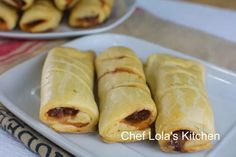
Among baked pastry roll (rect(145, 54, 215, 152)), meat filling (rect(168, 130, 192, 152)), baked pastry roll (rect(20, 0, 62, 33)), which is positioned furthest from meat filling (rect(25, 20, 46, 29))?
meat filling (rect(168, 130, 192, 152))

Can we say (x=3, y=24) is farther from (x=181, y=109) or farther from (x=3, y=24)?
(x=181, y=109)

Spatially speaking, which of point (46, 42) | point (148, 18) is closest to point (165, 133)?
point (46, 42)

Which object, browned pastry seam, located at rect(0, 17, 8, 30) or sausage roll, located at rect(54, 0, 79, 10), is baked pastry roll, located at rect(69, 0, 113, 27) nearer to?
sausage roll, located at rect(54, 0, 79, 10)

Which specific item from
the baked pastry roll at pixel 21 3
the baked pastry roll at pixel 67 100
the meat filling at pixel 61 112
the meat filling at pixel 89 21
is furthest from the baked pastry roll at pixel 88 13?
the meat filling at pixel 61 112

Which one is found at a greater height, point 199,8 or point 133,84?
point 133,84

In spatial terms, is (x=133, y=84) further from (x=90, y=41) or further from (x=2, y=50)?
(x=2, y=50)

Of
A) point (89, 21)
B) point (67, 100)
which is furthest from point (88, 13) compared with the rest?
point (67, 100)

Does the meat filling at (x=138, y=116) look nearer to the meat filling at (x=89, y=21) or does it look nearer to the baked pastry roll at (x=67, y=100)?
the baked pastry roll at (x=67, y=100)
